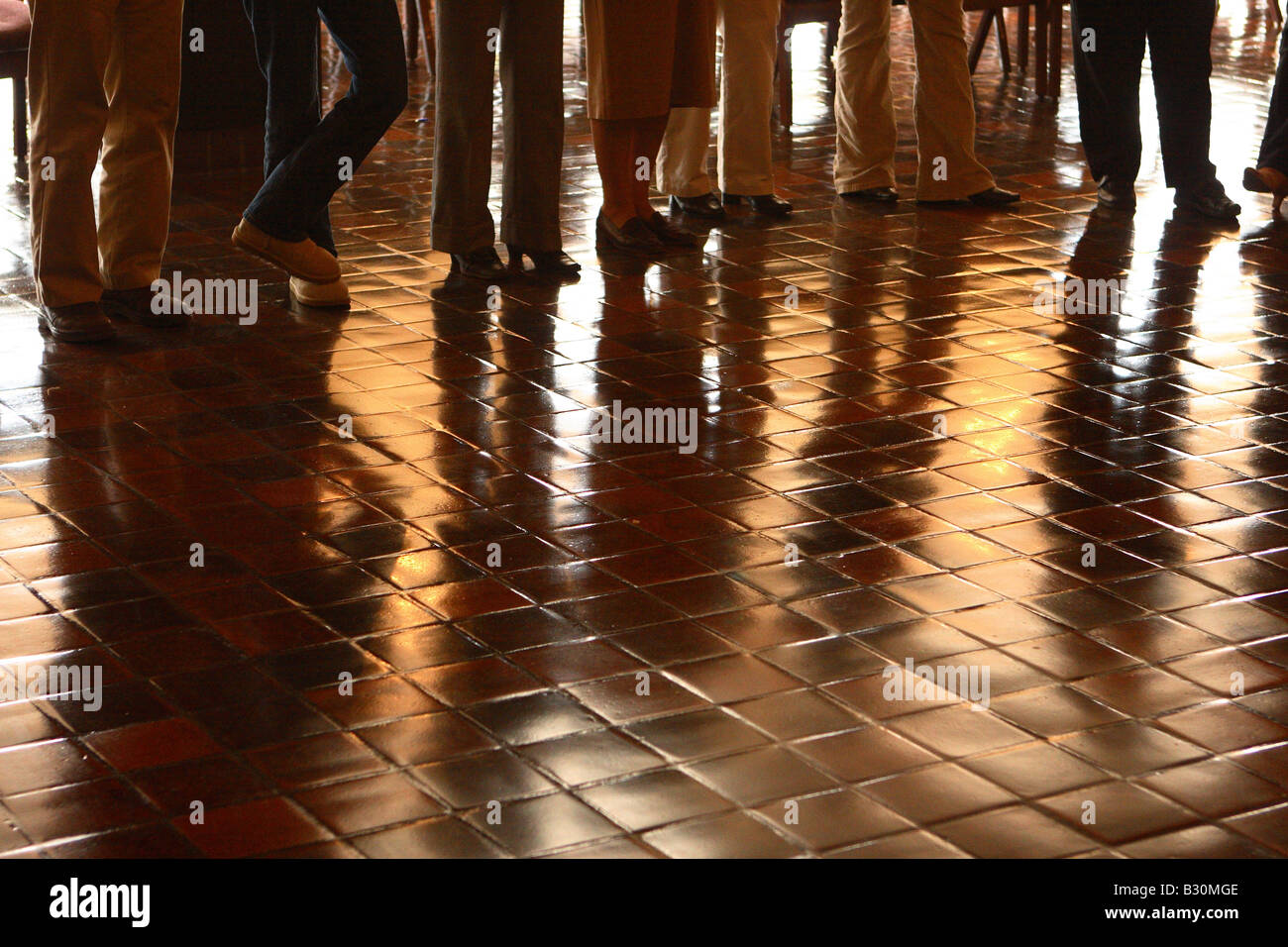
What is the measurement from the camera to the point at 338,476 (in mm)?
3660

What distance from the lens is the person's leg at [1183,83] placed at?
230 inches

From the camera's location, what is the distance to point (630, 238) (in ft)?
17.9

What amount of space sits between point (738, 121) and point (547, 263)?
3.59 ft

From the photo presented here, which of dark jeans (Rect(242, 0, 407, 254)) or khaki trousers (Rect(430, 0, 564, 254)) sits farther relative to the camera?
khaki trousers (Rect(430, 0, 564, 254))

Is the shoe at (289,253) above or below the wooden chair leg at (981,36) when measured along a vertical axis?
below

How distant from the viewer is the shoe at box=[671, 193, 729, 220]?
19.4 ft

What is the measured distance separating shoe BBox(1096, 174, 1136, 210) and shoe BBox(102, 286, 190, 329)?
3.19 metres

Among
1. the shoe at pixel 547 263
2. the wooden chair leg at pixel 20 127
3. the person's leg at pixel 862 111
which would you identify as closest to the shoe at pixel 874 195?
the person's leg at pixel 862 111

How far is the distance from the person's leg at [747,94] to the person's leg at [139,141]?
78.8 inches

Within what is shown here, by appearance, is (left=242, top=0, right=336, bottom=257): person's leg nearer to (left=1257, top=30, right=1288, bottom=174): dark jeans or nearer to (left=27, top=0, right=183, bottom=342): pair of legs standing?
(left=27, top=0, right=183, bottom=342): pair of legs standing

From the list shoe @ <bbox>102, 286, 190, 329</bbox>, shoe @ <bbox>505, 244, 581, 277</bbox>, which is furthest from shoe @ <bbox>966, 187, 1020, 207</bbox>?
shoe @ <bbox>102, 286, 190, 329</bbox>

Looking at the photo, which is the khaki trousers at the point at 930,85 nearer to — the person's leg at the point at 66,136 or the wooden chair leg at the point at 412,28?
the person's leg at the point at 66,136

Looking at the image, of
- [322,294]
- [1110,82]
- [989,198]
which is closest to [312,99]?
[322,294]

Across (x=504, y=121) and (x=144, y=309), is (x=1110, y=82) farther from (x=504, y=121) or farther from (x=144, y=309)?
(x=144, y=309)
